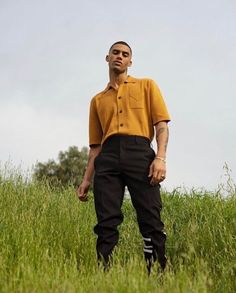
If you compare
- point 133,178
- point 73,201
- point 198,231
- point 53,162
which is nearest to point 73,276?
point 133,178

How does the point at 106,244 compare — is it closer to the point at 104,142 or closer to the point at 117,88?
the point at 104,142

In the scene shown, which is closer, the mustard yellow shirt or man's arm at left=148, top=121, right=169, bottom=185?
man's arm at left=148, top=121, right=169, bottom=185

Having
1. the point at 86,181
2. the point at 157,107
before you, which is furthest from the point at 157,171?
the point at 86,181

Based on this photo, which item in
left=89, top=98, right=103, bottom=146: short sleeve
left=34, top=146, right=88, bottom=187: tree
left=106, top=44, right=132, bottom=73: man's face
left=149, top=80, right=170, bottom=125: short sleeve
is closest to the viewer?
left=149, top=80, right=170, bottom=125: short sleeve

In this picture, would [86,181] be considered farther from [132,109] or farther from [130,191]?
[132,109]

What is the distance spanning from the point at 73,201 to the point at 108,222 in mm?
4093

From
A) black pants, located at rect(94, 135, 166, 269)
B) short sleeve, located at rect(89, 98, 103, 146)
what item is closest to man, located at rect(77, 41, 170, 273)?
black pants, located at rect(94, 135, 166, 269)

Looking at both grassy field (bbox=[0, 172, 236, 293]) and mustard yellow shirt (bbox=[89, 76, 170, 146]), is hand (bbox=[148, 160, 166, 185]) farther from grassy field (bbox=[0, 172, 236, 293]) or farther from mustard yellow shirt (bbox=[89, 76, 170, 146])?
grassy field (bbox=[0, 172, 236, 293])

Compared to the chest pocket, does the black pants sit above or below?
below

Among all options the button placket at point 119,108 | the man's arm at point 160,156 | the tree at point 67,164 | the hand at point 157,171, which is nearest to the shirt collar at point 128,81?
the button placket at point 119,108

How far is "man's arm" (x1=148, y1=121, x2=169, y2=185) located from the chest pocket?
0.24 meters

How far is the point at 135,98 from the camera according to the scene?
4312 millimetres

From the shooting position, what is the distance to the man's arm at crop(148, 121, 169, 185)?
398 cm

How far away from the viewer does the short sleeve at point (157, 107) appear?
4.22m
